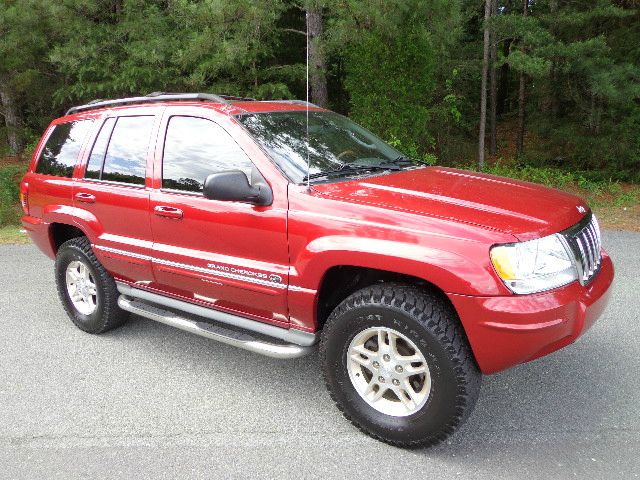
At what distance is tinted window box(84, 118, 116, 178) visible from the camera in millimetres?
4520

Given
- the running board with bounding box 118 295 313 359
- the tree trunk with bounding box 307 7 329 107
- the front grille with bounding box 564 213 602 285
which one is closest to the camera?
the front grille with bounding box 564 213 602 285

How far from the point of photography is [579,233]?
3.18 m

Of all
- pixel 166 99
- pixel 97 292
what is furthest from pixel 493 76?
pixel 97 292

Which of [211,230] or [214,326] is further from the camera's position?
[214,326]

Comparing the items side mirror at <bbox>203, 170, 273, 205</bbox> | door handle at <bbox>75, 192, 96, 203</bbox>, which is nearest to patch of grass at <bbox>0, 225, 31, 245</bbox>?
door handle at <bbox>75, 192, 96, 203</bbox>

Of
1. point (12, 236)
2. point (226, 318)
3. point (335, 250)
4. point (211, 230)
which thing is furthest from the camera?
point (12, 236)

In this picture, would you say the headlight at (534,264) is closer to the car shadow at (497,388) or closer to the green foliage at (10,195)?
the car shadow at (497,388)

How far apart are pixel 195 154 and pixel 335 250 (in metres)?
1.38

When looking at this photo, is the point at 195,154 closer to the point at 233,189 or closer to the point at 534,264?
the point at 233,189

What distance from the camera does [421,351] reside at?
298cm

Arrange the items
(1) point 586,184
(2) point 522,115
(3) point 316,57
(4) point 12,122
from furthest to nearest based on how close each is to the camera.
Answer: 1. (2) point 522,115
2. (4) point 12,122
3. (1) point 586,184
4. (3) point 316,57

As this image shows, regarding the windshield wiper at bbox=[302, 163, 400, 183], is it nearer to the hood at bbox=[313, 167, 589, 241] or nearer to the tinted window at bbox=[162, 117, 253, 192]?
the hood at bbox=[313, 167, 589, 241]

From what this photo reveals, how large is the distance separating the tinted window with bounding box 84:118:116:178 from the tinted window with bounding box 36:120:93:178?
23 cm

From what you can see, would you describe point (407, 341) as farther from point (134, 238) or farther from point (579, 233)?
point (134, 238)
